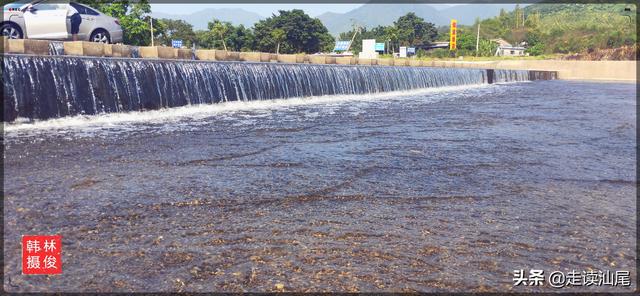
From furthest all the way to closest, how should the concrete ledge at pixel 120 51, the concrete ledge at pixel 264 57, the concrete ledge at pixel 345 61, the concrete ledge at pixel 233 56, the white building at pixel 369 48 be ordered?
1. the white building at pixel 369 48
2. the concrete ledge at pixel 345 61
3. the concrete ledge at pixel 264 57
4. the concrete ledge at pixel 233 56
5. the concrete ledge at pixel 120 51

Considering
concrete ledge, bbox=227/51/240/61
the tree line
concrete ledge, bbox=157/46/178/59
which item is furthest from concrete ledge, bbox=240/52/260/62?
the tree line

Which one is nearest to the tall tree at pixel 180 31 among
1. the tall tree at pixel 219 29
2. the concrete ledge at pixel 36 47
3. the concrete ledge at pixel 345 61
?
the tall tree at pixel 219 29

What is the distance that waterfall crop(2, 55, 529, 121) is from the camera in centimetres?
935

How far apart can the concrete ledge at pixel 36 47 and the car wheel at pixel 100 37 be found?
1.98 metres

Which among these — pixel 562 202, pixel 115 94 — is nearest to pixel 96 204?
pixel 562 202

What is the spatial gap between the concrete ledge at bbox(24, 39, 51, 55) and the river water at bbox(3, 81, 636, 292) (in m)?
2.79

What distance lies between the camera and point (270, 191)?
4.80 m

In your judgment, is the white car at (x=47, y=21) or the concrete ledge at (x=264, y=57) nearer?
the white car at (x=47, y=21)

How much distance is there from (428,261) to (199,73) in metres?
11.3

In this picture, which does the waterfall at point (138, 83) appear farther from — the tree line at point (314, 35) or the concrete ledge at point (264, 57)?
the tree line at point (314, 35)

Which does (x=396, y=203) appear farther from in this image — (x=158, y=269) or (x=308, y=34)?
(x=308, y=34)

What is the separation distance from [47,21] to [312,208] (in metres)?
10.6

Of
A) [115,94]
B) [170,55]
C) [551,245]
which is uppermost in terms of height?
[170,55]

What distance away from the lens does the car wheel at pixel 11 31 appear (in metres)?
11.0
